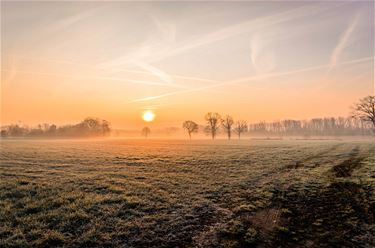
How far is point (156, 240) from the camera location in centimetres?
743

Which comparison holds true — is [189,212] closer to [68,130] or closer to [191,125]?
[191,125]

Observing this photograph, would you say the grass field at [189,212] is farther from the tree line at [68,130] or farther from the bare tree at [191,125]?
the tree line at [68,130]

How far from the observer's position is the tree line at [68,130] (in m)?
151

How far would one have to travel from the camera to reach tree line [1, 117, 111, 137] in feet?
495

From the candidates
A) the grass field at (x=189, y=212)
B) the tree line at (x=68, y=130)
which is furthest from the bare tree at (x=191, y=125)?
the grass field at (x=189, y=212)

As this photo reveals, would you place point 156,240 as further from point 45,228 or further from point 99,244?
point 45,228

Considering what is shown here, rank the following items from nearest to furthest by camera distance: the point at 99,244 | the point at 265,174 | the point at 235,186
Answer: the point at 99,244 → the point at 235,186 → the point at 265,174

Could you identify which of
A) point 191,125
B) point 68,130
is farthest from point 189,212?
point 68,130

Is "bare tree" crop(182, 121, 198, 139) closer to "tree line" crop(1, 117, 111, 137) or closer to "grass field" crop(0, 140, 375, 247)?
"tree line" crop(1, 117, 111, 137)

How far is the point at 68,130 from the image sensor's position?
508 feet

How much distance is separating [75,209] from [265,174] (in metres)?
14.6

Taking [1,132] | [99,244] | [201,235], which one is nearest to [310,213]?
[201,235]

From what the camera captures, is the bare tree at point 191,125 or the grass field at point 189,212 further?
the bare tree at point 191,125

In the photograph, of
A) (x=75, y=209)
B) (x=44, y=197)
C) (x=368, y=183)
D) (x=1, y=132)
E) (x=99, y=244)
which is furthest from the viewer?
(x=1, y=132)
